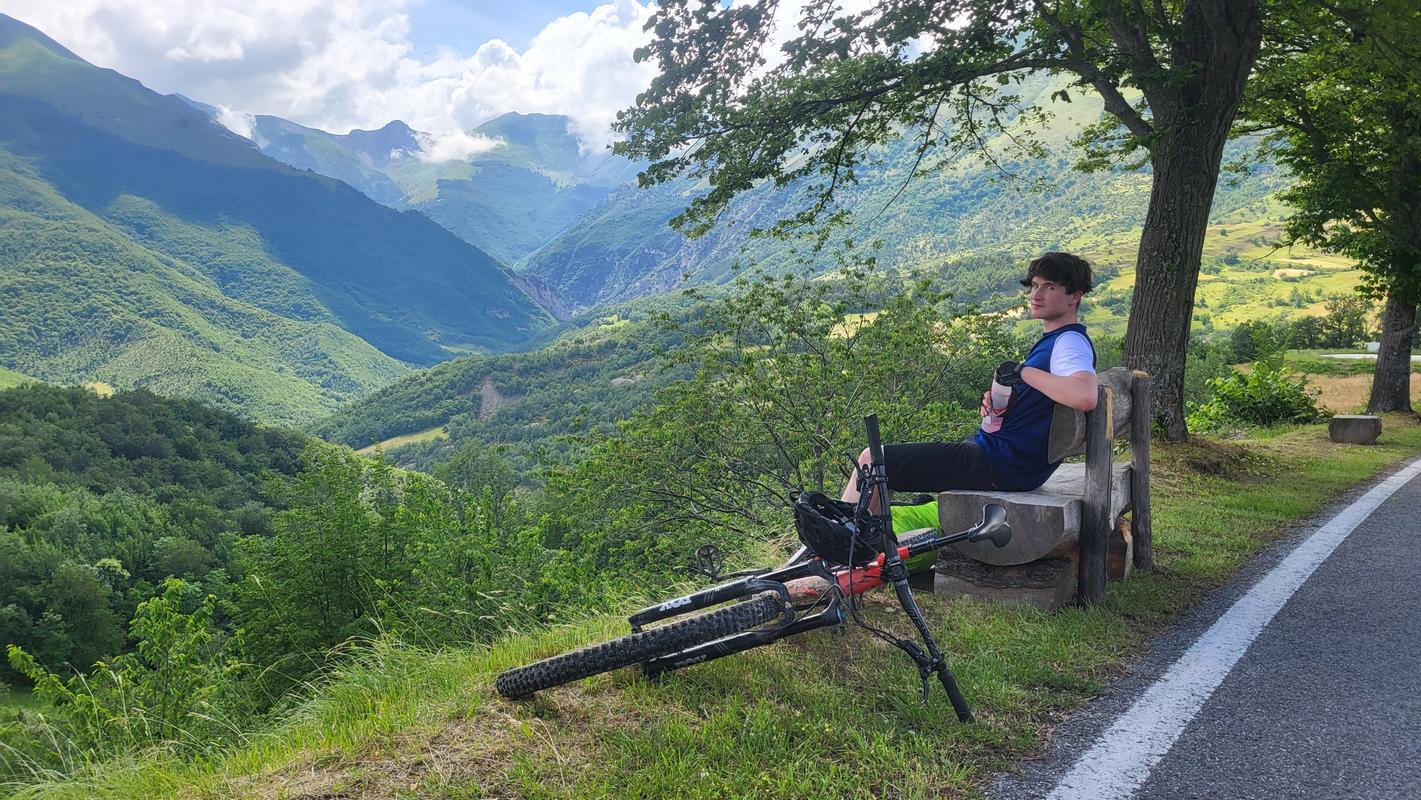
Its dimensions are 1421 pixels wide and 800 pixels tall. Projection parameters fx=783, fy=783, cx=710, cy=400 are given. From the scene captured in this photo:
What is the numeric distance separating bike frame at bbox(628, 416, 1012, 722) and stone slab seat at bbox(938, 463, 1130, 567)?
633mm

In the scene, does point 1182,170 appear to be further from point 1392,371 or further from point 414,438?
point 414,438

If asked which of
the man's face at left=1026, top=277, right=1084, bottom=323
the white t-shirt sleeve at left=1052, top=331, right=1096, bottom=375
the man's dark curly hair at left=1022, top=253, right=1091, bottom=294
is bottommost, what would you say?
the white t-shirt sleeve at left=1052, top=331, right=1096, bottom=375

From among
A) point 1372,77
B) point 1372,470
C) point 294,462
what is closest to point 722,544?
point 1372,470

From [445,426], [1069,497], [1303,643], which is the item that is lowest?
[445,426]

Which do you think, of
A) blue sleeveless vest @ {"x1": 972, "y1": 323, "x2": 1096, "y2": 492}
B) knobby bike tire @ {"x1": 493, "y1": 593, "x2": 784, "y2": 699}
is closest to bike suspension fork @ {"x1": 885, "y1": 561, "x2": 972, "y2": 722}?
knobby bike tire @ {"x1": 493, "y1": 593, "x2": 784, "y2": 699}

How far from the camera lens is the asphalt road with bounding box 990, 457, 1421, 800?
2.62 meters

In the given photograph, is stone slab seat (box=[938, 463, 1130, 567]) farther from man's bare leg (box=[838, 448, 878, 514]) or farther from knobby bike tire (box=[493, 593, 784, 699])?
knobby bike tire (box=[493, 593, 784, 699])

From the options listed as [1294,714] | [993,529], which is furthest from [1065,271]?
[1294,714]

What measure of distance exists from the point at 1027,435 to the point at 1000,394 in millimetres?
262

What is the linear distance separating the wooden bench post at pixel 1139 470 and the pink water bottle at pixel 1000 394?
1455 millimetres

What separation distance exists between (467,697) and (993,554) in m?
2.79

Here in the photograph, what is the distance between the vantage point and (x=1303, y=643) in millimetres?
3959

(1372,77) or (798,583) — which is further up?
(1372,77)

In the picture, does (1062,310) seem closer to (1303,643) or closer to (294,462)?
(1303,643)
